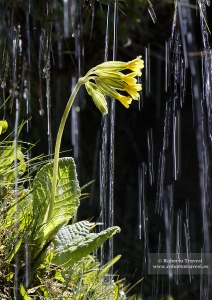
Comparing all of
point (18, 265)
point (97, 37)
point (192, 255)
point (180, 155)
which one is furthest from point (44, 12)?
point (180, 155)

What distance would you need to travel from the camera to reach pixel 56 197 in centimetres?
68

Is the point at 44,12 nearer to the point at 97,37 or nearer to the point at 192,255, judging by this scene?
the point at 97,37

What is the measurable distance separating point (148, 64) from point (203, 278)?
1.17 meters

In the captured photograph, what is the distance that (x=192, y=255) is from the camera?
9.45 ft

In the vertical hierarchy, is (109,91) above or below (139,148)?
above

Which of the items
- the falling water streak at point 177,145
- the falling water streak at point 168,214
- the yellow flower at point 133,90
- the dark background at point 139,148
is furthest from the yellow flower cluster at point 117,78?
the falling water streak at point 177,145

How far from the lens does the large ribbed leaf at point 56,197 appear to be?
628 mm

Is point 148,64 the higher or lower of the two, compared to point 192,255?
higher

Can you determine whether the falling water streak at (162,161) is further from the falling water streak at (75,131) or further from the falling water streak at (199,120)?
the falling water streak at (75,131)

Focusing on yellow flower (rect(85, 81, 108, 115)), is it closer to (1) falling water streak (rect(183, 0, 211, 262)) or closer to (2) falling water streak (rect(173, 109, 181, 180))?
(1) falling water streak (rect(183, 0, 211, 262))

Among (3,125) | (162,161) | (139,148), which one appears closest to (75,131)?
(139,148)

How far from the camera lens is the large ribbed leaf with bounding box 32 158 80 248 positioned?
63 cm

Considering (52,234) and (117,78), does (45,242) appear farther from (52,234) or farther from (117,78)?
(117,78)

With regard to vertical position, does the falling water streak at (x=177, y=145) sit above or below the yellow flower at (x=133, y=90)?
below
